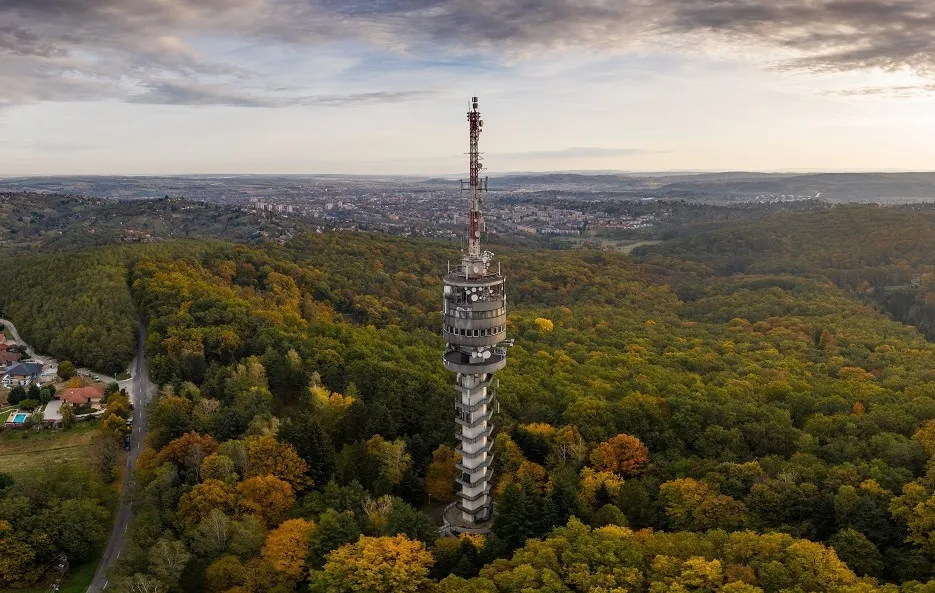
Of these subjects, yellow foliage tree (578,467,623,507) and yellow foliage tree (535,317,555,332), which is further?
yellow foliage tree (535,317,555,332)

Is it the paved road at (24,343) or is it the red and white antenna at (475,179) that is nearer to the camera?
the red and white antenna at (475,179)

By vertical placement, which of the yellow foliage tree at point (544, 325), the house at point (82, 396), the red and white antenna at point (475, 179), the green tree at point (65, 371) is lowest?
the house at point (82, 396)

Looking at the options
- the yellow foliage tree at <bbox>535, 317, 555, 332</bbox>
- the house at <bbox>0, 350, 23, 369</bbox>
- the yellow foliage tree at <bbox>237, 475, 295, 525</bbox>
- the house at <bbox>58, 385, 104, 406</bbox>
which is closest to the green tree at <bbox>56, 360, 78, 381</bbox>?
the house at <bbox>58, 385, 104, 406</bbox>

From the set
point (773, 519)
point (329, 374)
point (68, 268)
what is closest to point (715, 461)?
point (773, 519)

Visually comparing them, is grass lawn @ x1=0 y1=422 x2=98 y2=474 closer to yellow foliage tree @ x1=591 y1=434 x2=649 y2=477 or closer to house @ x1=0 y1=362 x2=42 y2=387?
house @ x1=0 y1=362 x2=42 y2=387

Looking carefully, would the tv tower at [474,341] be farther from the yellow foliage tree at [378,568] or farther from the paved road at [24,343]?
the paved road at [24,343]

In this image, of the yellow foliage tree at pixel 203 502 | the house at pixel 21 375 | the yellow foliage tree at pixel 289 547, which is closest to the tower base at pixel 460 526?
the yellow foliage tree at pixel 289 547

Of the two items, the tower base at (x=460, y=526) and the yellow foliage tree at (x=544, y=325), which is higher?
the yellow foliage tree at (x=544, y=325)
